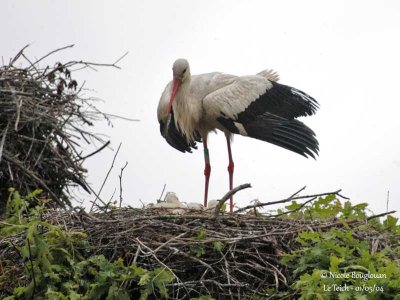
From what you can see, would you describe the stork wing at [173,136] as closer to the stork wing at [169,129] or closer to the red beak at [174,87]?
the stork wing at [169,129]

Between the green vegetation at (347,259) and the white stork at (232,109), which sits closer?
the green vegetation at (347,259)

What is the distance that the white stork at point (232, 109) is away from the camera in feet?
30.7

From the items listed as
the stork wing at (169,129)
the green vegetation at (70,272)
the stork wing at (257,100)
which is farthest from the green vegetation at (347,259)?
the stork wing at (169,129)

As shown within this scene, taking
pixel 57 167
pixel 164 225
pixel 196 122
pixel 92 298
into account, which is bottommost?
pixel 92 298

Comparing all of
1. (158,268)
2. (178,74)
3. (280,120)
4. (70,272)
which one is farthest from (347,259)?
(178,74)

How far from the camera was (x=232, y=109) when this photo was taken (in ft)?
31.2

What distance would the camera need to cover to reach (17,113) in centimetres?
803

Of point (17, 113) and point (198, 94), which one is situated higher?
point (198, 94)

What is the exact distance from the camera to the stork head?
9.50 metres

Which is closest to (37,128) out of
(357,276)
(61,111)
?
(61,111)

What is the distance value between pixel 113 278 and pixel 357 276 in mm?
1467

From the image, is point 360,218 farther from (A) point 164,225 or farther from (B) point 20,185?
(B) point 20,185

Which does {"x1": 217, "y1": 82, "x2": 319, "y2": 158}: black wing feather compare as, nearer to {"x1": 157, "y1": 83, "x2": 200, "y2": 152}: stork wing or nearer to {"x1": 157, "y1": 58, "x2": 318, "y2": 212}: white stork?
{"x1": 157, "y1": 58, "x2": 318, "y2": 212}: white stork

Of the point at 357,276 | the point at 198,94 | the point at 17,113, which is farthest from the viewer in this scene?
the point at 198,94
